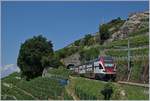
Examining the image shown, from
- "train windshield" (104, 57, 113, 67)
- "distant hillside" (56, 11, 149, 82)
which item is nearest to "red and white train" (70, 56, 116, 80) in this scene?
"train windshield" (104, 57, 113, 67)

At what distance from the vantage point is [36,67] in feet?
286

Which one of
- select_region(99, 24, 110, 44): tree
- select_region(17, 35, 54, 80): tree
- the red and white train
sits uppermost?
select_region(99, 24, 110, 44): tree

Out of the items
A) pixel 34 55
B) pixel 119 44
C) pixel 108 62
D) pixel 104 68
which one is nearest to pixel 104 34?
pixel 34 55

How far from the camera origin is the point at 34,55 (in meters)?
87.2

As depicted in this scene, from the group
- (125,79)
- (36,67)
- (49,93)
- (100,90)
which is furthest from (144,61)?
(36,67)

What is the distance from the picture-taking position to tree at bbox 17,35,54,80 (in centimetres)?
8700

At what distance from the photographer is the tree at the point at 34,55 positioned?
285 ft

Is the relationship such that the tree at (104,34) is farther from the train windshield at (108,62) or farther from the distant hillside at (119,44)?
the train windshield at (108,62)

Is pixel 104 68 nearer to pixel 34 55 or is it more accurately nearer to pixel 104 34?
pixel 34 55

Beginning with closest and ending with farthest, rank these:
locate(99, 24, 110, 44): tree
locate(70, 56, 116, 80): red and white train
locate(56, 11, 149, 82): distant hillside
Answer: locate(70, 56, 116, 80): red and white train < locate(56, 11, 149, 82): distant hillside < locate(99, 24, 110, 44): tree

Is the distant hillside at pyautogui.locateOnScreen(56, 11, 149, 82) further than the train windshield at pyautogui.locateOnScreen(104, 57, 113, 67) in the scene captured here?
Yes

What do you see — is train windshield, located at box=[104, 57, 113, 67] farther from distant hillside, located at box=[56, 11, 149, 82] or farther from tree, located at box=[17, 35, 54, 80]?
tree, located at box=[17, 35, 54, 80]

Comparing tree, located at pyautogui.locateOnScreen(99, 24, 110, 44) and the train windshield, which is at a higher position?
tree, located at pyautogui.locateOnScreen(99, 24, 110, 44)

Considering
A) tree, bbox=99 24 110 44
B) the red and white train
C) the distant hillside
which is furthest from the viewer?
tree, bbox=99 24 110 44
